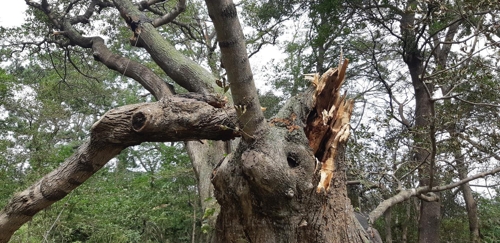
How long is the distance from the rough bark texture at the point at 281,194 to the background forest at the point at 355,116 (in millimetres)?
761

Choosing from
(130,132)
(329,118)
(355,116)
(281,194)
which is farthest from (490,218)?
(130,132)

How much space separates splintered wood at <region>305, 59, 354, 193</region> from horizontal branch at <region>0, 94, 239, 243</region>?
1.63ft

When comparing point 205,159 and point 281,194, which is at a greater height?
point 205,159

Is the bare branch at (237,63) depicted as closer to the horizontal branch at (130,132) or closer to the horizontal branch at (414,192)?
the horizontal branch at (130,132)

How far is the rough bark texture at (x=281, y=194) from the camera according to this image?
1.83 m

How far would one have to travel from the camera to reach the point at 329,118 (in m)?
2.16

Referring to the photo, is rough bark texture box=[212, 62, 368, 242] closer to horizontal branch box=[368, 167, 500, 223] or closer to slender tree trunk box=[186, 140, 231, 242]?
horizontal branch box=[368, 167, 500, 223]

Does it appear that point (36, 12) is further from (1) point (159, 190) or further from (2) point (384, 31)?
(2) point (384, 31)

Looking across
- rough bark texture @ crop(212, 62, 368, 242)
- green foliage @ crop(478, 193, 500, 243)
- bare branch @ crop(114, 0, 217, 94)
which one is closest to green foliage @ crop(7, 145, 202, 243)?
bare branch @ crop(114, 0, 217, 94)

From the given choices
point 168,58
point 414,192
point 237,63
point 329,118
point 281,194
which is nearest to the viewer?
point 237,63

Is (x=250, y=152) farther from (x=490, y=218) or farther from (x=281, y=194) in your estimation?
(x=490, y=218)

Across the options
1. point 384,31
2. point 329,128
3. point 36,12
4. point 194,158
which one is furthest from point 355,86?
point 329,128

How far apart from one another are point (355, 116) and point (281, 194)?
861 cm

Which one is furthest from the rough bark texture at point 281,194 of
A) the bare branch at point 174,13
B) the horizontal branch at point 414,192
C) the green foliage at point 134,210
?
the green foliage at point 134,210
